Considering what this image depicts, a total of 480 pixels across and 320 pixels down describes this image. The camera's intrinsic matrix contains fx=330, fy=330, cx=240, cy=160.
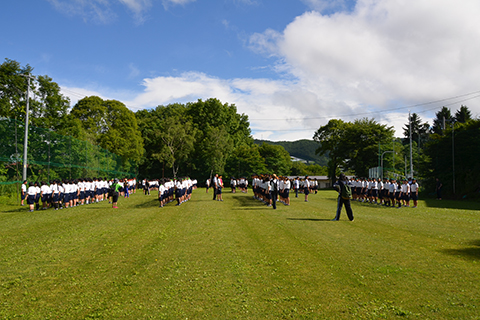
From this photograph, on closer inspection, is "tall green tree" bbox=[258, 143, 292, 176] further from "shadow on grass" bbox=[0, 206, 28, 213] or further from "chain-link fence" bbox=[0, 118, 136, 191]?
"shadow on grass" bbox=[0, 206, 28, 213]

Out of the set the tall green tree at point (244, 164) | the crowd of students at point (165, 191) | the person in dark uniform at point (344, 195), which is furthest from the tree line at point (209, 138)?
the person in dark uniform at point (344, 195)

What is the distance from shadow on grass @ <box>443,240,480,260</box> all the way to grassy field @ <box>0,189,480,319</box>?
0.09 ft

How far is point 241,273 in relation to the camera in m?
6.74

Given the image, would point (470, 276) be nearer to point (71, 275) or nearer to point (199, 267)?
point (199, 267)

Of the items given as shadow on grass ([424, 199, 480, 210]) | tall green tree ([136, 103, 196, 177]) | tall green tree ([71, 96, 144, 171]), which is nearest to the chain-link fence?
tall green tree ([71, 96, 144, 171])

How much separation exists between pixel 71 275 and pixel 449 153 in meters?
39.0

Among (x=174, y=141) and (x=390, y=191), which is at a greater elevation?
(x=174, y=141)

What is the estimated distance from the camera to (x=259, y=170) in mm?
69500

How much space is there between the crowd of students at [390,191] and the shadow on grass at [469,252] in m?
10.8

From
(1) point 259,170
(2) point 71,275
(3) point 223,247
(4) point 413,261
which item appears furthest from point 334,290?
(1) point 259,170

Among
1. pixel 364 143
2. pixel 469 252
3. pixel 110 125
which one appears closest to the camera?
pixel 469 252

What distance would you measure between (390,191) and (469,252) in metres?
15.0

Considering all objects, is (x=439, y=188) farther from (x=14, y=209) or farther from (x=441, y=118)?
(x=441, y=118)

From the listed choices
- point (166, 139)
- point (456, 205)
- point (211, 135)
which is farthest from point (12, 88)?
point (456, 205)
